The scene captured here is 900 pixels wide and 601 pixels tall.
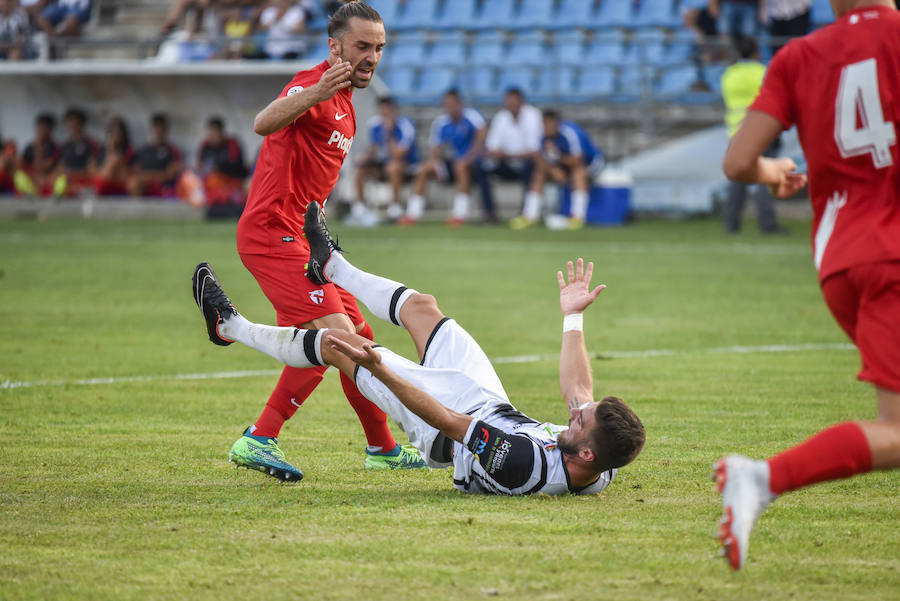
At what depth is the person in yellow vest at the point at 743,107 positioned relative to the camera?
1769 centimetres

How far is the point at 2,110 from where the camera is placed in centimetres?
2594

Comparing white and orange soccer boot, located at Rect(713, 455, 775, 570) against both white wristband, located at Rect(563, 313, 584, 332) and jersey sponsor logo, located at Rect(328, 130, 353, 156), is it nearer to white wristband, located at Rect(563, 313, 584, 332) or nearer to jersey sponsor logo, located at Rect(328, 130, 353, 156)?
white wristband, located at Rect(563, 313, 584, 332)

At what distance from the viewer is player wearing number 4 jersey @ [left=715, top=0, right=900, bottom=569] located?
12.2ft

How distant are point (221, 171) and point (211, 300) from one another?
18162 millimetres

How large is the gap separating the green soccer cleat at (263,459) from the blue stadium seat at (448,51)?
19.8 m

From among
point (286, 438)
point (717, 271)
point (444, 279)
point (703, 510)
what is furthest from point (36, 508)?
point (717, 271)

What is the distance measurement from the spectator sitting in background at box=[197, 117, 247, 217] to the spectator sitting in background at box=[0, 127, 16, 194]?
14.3 feet

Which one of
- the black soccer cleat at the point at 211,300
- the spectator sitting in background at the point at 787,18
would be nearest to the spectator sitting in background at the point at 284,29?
the spectator sitting in background at the point at 787,18

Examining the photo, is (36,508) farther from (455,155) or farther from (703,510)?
(455,155)

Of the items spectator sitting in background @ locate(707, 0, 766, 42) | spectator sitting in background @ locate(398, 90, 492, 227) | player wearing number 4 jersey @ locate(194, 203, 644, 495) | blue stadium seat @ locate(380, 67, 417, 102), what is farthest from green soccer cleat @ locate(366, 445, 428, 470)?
blue stadium seat @ locate(380, 67, 417, 102)

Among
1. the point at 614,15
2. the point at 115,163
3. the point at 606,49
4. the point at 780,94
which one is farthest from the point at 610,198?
the point at 780,94

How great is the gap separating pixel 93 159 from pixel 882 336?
910 inches

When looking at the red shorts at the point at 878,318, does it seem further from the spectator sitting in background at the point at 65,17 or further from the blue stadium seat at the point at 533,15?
the spectator sitting in background at the point at 65,17

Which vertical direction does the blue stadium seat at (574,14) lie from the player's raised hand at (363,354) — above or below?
above
